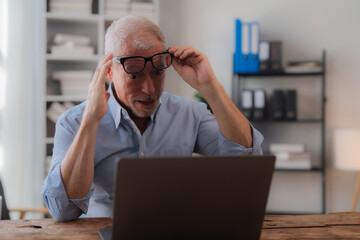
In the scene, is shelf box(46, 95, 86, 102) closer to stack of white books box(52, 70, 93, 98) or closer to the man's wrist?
stack of white books box(52, 70, 93, 98)

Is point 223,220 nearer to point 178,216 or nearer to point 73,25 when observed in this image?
point 178,216

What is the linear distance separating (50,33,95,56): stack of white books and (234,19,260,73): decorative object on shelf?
1.21 m

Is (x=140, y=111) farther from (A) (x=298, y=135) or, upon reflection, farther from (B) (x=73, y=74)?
(A) (x=298, y=135)

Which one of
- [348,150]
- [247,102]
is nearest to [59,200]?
[247,102]

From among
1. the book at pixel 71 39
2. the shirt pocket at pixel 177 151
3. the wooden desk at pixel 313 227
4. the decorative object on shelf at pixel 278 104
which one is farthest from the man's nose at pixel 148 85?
the decorative object on shelf at pixel 278 104

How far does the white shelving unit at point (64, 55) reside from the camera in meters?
3.10

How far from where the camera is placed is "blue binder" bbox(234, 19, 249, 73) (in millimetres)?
3328

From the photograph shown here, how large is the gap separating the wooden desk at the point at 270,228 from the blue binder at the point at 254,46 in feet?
7.28

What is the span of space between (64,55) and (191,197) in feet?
8.39

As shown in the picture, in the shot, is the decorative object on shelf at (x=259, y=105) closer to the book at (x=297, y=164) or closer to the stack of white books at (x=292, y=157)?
the stack of white books at (x=292, y=157)

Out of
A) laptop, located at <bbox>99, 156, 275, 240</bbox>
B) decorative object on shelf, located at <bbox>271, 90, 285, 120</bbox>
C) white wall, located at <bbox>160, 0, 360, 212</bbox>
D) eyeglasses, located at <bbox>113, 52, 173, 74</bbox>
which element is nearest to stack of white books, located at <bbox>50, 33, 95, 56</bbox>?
white wall, located at <bbox>160, 0, 360, 212</bbox>

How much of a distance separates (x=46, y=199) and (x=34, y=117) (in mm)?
2078

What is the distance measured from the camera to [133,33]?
4.80ft

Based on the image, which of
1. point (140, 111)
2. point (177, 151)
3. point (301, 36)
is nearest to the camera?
point (140, 111)
